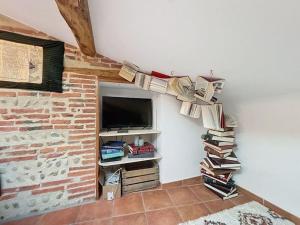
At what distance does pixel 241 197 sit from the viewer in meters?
2.21

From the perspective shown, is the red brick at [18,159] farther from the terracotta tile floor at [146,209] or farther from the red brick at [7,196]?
the terracotta tile floor at [146,209]

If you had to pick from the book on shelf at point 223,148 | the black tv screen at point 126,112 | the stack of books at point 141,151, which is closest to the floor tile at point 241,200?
the book on shelf at point 223,148

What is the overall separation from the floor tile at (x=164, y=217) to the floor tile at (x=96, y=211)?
47cm

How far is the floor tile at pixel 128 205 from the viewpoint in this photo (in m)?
1.92

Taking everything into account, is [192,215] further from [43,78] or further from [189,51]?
[43,78]

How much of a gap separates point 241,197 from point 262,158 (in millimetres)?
618

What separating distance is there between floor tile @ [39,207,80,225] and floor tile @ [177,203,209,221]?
1210 millimetres

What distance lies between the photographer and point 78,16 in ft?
3.96

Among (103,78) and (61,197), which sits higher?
(103,78)

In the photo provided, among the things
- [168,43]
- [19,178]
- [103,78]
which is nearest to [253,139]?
[168,43]

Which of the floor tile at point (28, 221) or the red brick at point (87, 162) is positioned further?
the red brick at point (87, 162)

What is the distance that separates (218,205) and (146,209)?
0.90 m

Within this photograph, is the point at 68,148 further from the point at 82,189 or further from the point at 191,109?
the point at 191,109

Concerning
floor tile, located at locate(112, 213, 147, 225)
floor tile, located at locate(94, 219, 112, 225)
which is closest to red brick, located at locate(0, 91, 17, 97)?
floor tile, located at locate(94, 219, 112, 225)
